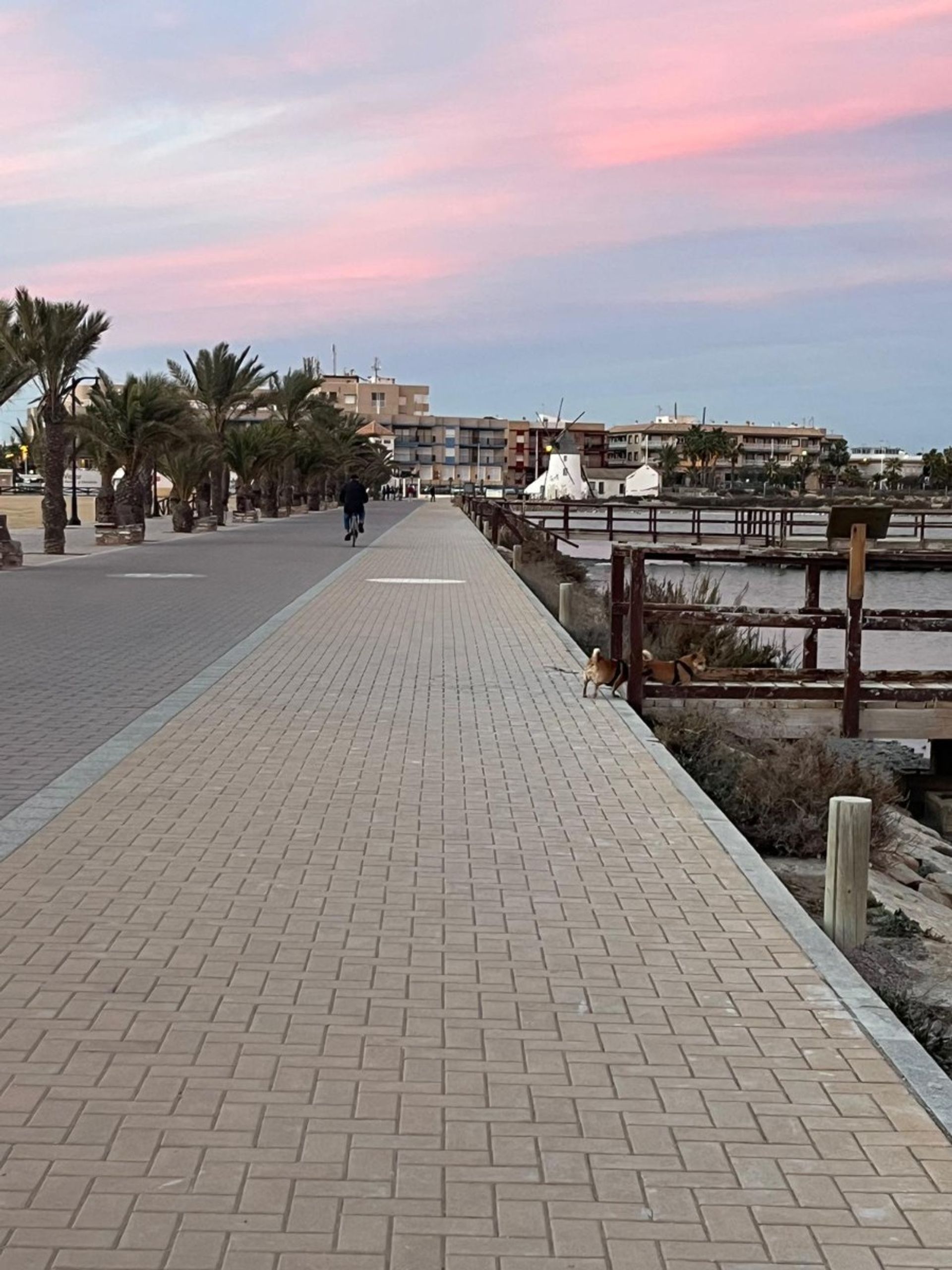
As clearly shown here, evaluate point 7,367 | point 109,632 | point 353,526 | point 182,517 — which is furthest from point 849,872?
point 182,517

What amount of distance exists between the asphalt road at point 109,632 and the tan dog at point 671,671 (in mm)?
3600

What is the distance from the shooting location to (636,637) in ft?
34.4

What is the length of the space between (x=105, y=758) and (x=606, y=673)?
13.3 feet

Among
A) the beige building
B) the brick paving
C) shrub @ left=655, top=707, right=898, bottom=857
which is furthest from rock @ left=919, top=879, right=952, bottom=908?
the beige building

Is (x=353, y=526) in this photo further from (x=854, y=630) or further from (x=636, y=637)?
(x=854, y=630)

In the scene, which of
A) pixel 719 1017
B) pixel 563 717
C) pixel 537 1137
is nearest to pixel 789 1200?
pixel 537 1137

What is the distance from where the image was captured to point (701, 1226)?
3.21 m

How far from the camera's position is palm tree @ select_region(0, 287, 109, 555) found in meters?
27.7

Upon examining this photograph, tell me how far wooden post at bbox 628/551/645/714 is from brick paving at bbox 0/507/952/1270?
3.02 meters

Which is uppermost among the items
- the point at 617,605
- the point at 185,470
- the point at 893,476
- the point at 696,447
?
the point at 696,447

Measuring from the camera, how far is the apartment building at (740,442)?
18650 cm

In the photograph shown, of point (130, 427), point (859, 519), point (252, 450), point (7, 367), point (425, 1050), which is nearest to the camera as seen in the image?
point (425, 1050)

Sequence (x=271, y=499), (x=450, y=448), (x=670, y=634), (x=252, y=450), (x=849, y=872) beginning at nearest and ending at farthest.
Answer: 1. (x=849, y=872)
2. (x=670, y=634)
3. (x=252, y=450)
4. (x=271, y=499)
5. (x=450, y=448)

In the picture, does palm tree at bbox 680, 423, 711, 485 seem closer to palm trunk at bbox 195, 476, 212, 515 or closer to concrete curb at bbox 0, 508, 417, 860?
palm trunk at bbox 195, 476, 212, 515
